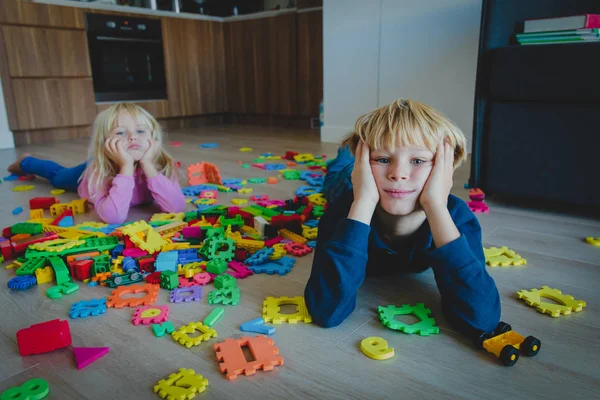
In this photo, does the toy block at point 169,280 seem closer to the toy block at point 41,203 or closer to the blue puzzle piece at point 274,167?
the toy block at point 41,203

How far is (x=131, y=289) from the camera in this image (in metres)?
1.07

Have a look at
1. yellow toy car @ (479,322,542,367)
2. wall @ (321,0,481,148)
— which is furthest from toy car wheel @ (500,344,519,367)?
wall @ (321,0,481,148)

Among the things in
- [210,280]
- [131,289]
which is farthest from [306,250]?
[131,289]

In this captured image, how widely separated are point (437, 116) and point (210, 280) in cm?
63

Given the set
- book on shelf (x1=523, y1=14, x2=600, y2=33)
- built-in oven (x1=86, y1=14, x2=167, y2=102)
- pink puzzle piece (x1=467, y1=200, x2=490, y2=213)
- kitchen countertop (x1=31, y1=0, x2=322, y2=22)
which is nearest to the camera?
book on shelf (x1=523, y1=14, x2=600, y2=33)

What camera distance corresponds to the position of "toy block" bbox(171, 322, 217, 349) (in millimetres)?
850

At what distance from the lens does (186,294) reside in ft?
3.43

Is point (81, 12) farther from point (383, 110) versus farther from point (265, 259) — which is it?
point (383, 110)

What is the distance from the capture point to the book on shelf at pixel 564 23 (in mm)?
1511

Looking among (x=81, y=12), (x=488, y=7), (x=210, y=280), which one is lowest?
(x=210, y=280)

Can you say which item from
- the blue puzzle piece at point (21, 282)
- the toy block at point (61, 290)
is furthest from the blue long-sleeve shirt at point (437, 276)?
the blue puzzle piece at point (21, 282)

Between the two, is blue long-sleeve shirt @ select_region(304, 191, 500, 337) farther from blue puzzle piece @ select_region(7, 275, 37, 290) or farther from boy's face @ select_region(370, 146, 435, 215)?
blue puzzle piece @ select_region(7, 275, 37, 290)

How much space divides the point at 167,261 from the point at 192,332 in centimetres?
33

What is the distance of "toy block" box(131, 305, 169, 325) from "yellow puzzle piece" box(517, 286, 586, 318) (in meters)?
0.75
